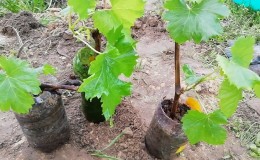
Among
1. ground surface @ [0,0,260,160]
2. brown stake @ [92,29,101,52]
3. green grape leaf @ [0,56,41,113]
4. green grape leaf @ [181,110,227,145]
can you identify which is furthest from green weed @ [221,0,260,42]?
green grape leaf @ [0,56,41,113]

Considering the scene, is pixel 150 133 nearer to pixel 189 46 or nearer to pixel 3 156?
pixel 3 156

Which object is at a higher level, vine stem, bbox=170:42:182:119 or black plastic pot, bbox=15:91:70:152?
vine stem, bbox=170:42:182:119

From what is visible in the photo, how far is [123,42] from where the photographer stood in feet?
4.95

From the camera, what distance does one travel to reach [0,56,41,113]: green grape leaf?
1.55 meters

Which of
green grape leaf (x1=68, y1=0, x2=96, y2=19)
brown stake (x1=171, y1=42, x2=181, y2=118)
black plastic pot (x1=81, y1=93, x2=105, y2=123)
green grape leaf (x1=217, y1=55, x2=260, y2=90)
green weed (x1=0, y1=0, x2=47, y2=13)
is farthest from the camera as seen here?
green weed (x1=0, y1=0, x2=47, y2=13)

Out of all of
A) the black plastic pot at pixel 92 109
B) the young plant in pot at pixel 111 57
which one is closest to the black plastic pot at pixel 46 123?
the black plastic pot at pixel 92 109

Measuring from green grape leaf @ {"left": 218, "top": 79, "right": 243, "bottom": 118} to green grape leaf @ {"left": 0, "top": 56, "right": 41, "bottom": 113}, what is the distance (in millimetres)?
825

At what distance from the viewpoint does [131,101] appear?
8.68 ft

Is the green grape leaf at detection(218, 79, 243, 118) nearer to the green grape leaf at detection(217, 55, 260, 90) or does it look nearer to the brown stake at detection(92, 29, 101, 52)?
the green grape leaf at detection(217, 55, 260, 90)

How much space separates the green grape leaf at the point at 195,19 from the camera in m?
1.46

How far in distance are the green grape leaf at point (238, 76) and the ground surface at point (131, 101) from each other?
1.09 meters

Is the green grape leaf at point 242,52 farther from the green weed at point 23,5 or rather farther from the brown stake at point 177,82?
the green weed at point 23,5

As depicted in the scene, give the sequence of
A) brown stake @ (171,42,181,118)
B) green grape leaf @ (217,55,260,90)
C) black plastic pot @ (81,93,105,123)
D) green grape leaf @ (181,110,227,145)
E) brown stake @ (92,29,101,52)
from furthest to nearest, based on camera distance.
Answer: black plastic pot @ (81,93,105,123), brown stake @ (92,29,101,52), brown stake @ (171,42,181,118), green grape leaf @ (181,110,227,145), green grape leaf @ (217,55,260,90)

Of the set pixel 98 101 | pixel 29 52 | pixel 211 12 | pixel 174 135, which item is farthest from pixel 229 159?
pixel 29 52
